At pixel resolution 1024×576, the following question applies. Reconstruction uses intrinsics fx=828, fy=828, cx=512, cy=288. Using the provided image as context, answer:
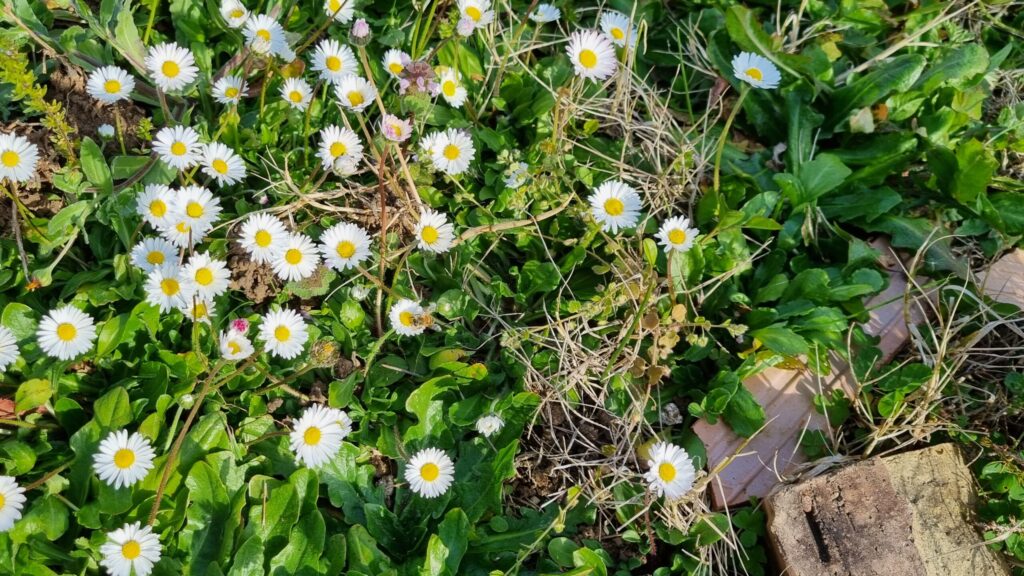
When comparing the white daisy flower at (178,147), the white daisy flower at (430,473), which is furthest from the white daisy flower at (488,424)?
the white daisy flower at (178,147)

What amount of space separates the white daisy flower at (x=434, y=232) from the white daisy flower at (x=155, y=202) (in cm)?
66

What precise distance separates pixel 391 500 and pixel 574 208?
3.18ft

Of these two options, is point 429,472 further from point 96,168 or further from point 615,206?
point 96,168

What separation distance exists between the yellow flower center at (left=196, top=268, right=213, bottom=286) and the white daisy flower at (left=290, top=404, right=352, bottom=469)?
1.35 feet

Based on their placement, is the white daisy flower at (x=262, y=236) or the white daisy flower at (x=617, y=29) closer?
the white daisy flower at (x=262, y=236)

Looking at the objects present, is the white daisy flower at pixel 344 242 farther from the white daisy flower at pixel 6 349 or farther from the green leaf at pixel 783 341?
the green leaf at pixel 783 341

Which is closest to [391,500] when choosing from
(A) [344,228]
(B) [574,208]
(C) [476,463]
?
(C) [476,463]

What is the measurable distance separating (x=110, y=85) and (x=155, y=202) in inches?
16.7

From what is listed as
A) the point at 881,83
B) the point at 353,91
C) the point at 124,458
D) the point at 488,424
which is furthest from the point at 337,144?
the point at 881,83

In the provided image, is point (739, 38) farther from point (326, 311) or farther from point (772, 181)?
point (326, 311)

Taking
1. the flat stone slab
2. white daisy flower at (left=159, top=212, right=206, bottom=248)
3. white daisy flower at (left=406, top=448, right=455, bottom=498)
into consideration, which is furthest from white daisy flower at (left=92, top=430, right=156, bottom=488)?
the flat stone slab

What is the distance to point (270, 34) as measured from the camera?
2426mm

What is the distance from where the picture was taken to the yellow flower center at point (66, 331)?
2.05m

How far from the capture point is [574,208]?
7.95ft
